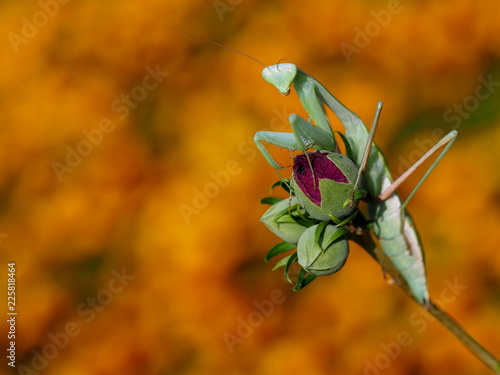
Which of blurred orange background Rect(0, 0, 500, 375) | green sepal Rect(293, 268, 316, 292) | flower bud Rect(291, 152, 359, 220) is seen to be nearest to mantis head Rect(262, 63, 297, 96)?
flower bud Rect(291, 152, 359, 220)

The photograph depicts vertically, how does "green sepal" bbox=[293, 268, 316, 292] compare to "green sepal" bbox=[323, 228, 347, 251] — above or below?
below

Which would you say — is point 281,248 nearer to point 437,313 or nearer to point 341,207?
point 341,207

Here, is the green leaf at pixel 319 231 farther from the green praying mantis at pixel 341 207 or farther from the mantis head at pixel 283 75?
the mantis head at pixel 283 75

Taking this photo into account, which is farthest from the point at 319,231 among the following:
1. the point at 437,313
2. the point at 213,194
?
the point at 213,194

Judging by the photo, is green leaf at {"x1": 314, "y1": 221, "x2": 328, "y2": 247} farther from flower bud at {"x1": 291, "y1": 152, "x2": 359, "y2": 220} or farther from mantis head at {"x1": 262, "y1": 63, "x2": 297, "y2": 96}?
mantis head at {"x1": 262, "y1": 63, "x2": 297, "y2": 96}

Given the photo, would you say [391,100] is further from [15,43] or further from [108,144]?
[15,43]

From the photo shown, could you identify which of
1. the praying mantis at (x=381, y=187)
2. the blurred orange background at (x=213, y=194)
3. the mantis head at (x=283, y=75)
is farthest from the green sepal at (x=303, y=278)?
the blurred orange background at (x=213, y=194)

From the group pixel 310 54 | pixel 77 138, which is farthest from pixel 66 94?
pixel 310 54

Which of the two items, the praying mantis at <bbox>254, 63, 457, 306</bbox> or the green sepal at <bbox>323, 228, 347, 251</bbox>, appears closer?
the green sepal at <bbox>323, 228, 347, 251</bbox>
